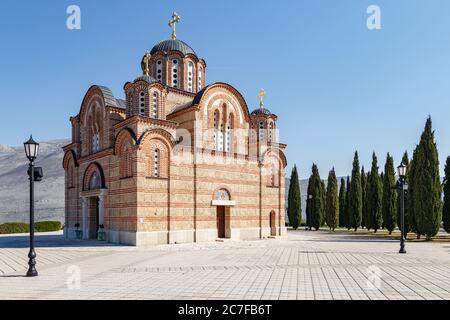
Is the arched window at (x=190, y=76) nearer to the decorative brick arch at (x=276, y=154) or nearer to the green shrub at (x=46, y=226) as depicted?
the decorative brick arch at (x=276, y=154)

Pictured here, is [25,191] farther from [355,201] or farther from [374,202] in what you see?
[374,202]

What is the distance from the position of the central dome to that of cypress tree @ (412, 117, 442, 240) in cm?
1911

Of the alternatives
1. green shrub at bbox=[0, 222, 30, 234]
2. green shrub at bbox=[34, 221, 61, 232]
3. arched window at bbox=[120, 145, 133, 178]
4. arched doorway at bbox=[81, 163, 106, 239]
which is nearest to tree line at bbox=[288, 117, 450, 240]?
arched window at bbox=[120, 145, 133, 178]

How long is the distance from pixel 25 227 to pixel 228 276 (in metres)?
32.2

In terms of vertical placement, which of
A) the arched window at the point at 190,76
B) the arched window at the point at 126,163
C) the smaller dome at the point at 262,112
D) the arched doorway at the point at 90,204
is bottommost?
the arched doorway at the point at 90,204

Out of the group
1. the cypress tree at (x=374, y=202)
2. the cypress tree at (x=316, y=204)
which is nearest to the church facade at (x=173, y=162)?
the cypress tree at (x=374, y=202)

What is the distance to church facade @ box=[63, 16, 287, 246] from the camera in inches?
858

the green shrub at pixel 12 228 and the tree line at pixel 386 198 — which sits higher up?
the tree line at pixel 386 198

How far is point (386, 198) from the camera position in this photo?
114ft

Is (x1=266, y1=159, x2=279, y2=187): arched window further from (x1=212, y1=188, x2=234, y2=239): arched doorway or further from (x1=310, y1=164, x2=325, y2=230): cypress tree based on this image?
(x1=310, y1=164, x2=325, y2=230): cypress tree

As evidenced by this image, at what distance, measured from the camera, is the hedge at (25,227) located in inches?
1380

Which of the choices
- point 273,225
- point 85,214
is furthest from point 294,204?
point 85,214

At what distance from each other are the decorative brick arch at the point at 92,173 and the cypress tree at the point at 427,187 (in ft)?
72.3
